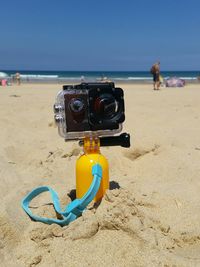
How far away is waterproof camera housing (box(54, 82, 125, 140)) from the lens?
216 centimetres

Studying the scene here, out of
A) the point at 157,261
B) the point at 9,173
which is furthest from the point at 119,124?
the point at 9,173

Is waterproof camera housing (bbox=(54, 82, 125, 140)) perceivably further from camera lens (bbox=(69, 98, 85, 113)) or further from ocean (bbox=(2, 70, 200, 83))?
ocean (bbox=(2, 70, 200, 83))

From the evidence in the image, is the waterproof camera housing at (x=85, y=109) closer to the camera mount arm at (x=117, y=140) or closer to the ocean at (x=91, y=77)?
the camera mount arm at (x=117, y=140)

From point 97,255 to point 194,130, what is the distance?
3.14m

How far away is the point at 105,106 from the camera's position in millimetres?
2199

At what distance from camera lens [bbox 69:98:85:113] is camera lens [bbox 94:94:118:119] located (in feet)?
0.27

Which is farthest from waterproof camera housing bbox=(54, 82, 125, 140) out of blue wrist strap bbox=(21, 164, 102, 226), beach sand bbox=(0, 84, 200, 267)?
beach sand bbox=(0, 84, 200, 267)

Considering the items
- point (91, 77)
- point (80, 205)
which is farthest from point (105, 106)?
point (91, 77)

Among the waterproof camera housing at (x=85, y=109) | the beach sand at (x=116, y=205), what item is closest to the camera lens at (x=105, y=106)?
the waterproof camera housing at (x=85, y=109)

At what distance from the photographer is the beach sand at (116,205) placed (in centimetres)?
177

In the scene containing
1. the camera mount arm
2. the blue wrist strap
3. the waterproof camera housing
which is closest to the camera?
the blue wrist strap

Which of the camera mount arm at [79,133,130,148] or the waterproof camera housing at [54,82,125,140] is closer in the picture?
the waterproof camera housing at [54,82,125,140]

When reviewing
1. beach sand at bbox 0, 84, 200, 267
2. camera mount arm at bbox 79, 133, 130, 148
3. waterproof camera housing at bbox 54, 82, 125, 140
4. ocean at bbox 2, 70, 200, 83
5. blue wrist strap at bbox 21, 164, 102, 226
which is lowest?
ocean at bbox 2, 70, 200, 83

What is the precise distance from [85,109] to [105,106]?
111 mm
